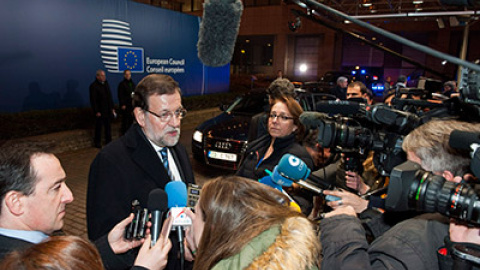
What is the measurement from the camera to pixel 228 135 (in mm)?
6832

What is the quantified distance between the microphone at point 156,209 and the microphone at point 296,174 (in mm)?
815

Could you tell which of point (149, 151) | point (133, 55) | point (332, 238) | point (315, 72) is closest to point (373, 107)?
point (332, 238)

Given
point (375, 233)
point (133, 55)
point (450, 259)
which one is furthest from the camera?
point (133, 55)

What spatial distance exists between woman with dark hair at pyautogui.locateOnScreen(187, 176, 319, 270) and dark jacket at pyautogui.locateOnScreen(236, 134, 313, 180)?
64.9 inches

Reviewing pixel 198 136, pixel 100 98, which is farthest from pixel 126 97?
pixel 198 136

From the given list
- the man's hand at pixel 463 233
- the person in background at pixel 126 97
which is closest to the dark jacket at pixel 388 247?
the man's hand at pixel 463 233

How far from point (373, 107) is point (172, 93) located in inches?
59.4

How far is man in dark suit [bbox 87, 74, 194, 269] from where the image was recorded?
7.23ft

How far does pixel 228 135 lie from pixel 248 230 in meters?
5.49

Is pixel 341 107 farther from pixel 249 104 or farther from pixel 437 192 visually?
pixel 249 104

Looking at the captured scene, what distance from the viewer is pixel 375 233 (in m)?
2.31

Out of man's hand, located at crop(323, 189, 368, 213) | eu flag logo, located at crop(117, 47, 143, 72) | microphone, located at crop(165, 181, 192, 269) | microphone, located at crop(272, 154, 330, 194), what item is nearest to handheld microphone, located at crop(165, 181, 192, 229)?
microphone, located at crop(165, 181, 192, 269)

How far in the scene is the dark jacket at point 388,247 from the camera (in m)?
1.59

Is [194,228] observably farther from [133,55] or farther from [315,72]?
[315,72]
